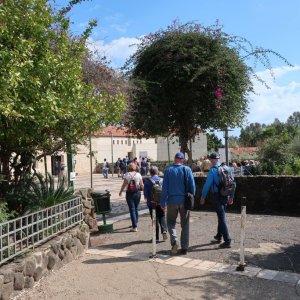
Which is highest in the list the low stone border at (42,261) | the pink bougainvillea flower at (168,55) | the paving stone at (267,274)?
the pink bougainvillea flower at (168,55)

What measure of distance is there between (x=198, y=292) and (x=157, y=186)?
3.06m

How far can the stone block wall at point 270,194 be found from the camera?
39.3 feet

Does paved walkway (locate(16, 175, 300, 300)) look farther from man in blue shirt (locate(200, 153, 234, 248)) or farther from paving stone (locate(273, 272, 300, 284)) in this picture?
man in blue shirt (locate(200, 153, 234, 248))

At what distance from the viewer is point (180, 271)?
6430mm

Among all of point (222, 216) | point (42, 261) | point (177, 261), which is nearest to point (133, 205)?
point (222, 216)

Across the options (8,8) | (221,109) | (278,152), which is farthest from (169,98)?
(278,152)

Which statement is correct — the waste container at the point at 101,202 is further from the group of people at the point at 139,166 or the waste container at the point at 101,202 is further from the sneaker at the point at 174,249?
the group of people at the point at 139,166

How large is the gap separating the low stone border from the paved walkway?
127 millimetres

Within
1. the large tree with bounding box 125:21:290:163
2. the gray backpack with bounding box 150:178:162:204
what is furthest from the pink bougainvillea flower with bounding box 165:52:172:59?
the gray backpack with bounding box 150:178:162:204

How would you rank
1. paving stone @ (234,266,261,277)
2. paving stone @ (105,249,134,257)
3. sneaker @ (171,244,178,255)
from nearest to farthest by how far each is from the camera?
paving stone @ (234,266,261,277)
sneaker @ (171,244,178,255)
paving stone @ (105,249,134,257)

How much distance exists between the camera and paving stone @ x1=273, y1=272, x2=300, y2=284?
5945 millimetres

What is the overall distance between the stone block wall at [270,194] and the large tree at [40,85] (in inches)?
248

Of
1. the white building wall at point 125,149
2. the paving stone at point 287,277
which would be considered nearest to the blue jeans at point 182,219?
the paving stone at point 287,277

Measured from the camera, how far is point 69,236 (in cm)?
708
